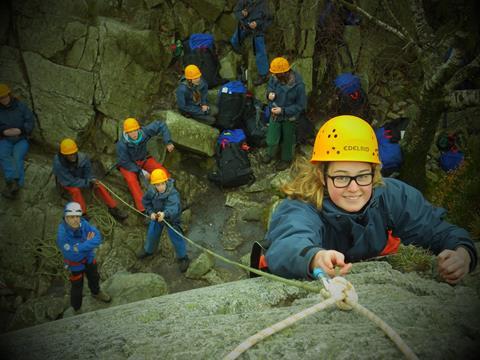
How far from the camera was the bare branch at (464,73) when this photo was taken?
18.7 ft

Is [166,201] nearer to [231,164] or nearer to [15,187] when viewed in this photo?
[231,164]

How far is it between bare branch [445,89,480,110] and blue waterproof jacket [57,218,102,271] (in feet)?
20.9

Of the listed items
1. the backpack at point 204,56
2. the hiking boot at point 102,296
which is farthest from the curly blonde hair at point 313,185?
the backpack at point 204,56

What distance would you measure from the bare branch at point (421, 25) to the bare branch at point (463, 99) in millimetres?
1041

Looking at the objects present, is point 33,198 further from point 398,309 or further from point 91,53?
point 398,309

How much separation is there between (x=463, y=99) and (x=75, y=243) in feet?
22.2

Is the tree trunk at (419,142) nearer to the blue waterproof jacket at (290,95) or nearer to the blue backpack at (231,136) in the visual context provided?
the blue waterproof jacket at (290,95)

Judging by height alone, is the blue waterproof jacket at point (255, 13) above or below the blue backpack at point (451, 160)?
above

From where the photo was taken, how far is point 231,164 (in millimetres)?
8844

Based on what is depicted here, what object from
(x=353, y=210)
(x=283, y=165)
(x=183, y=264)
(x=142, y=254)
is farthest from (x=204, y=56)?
(x=353, y=210)

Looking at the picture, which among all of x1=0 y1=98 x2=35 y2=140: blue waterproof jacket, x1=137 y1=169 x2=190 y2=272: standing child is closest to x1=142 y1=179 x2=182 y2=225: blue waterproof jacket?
x1=137 y1=169 x2=190 y2=272: standing child

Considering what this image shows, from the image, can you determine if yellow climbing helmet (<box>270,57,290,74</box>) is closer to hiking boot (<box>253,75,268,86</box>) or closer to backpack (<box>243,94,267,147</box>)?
backpack (<box>243,94,267,147</box>)

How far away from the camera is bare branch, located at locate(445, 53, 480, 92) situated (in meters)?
5.69

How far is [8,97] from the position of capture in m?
7.31
